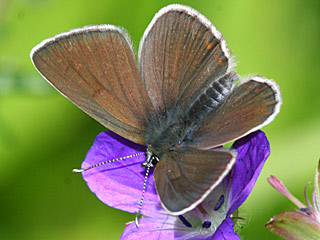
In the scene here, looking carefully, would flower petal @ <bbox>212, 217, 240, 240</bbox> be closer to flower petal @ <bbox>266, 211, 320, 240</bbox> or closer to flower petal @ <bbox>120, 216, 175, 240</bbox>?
flower petal @ <bbox>266, 211, 320, 240</bbox>

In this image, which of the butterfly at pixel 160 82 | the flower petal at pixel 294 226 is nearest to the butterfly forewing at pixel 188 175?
the butterfly at pixel 160 82

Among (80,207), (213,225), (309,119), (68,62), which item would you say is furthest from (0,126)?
(309,119)

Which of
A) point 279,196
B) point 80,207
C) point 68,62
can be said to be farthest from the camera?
point 80,207

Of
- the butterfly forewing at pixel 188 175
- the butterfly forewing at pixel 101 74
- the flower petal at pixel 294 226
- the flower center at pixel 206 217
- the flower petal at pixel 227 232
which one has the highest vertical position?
the butterfly forewing at pixel 101 74

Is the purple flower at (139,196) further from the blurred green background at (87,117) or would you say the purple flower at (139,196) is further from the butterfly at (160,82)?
the blurred green background at (87,117)

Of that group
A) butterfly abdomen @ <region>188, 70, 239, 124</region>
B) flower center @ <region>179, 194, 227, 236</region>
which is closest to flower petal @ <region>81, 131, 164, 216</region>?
flower center @ <region>179, 194, 227, 236</region>

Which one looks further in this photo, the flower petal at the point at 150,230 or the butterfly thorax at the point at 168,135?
the flower petal at the point at 150,230

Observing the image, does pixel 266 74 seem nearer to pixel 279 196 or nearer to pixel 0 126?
pixel 279 196

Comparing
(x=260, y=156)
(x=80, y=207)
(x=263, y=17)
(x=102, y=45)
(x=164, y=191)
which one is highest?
(x=263, y=17)
